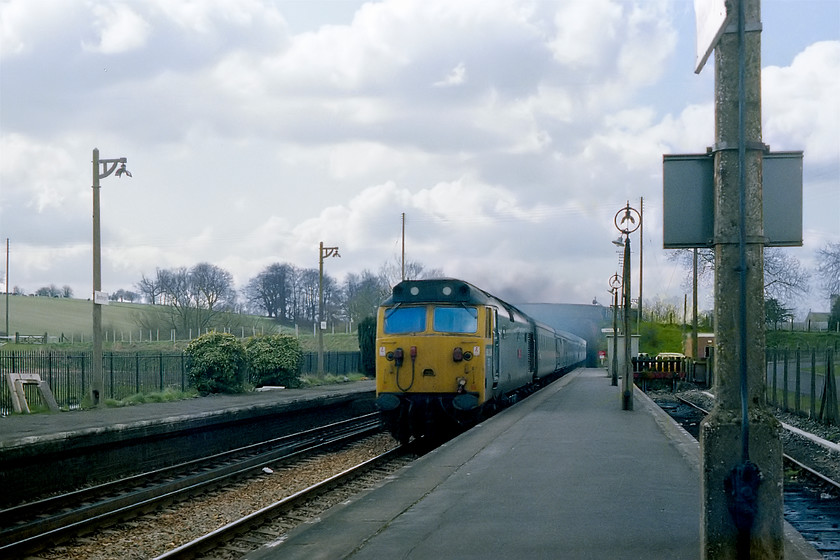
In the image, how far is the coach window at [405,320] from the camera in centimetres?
1596

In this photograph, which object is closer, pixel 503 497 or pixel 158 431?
pixel 503 497

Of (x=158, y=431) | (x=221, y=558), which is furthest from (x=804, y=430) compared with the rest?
(x=221, y=558)

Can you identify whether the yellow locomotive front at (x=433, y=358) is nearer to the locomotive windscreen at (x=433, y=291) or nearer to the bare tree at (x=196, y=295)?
the locomotive windscreen at (x=433, y=291)

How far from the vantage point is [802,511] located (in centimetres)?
1078

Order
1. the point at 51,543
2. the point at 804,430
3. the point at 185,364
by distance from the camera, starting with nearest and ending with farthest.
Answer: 1. the point at 51,543
2. the point at 804,430
3. the point at 185,364

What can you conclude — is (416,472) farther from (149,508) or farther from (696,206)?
(696,206)

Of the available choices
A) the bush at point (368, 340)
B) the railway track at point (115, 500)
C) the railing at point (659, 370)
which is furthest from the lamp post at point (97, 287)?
the railing at point (659, 370)

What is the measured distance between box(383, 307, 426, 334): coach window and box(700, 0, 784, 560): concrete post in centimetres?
1120

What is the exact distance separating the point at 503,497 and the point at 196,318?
45964 mm

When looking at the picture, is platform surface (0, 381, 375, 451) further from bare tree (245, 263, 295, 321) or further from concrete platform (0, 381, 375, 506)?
bare tree (245, 263, 295, 321)

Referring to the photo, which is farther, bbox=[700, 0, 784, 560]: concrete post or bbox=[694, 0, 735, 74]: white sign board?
bbox=[700, 0, 784, 560]: concrete post

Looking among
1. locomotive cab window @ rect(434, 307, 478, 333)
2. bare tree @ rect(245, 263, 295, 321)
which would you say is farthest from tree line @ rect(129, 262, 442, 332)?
locomotive cab window @ rect(434, 307, 478, 333)

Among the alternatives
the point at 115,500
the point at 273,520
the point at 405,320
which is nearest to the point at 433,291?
the point at 405,320

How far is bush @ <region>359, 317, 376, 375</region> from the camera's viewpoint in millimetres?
38688
